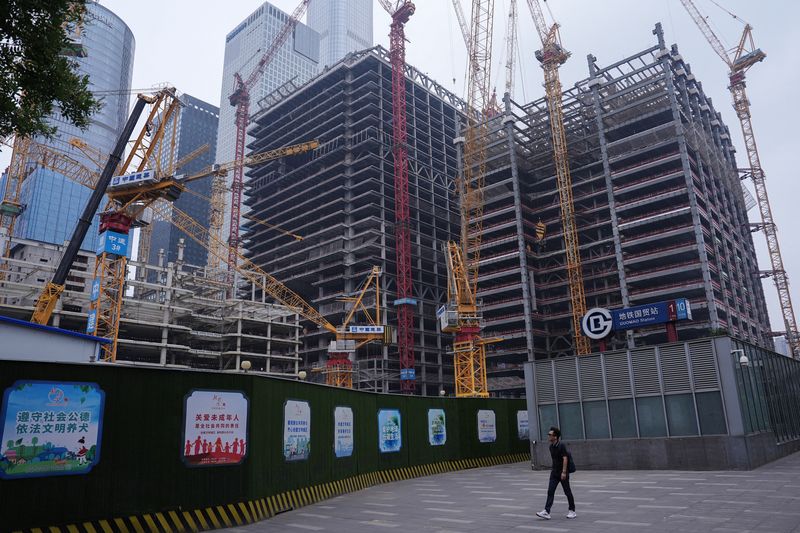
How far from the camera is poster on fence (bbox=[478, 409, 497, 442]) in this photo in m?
34.3

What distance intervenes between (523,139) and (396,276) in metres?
41.7

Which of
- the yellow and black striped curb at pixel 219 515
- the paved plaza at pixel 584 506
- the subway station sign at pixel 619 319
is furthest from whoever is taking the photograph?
the subway station sign at pixel 619 319

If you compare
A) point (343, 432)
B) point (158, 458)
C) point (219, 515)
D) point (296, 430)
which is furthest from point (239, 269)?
point (158, 458)

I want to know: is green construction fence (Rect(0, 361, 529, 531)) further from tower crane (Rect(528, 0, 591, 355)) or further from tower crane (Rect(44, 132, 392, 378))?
tower crane (Rect(528, 0, 591, 355))

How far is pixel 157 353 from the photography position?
94938 mm

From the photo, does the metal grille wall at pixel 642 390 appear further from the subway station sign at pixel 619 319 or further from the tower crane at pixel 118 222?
the tower crane at pixel 118 222

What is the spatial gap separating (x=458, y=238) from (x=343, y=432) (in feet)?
363

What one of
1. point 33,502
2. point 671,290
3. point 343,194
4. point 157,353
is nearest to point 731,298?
point 671,290

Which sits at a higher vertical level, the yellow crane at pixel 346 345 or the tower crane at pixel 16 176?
the tower crane at pixel 16 176

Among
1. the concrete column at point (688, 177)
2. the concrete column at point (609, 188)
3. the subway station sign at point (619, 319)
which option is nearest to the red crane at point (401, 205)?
the concrete column at point (609, 188)

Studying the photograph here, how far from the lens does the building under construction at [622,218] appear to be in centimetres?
9306

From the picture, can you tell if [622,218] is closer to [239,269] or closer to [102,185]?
[239,269]

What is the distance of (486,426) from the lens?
3484cm

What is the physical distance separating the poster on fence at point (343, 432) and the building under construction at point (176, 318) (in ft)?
228
